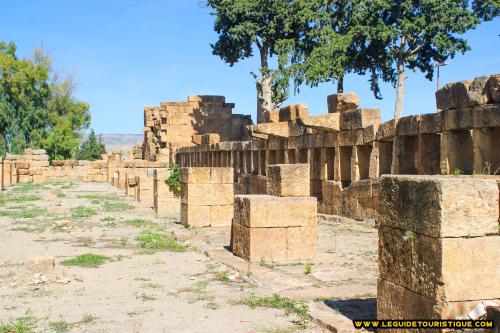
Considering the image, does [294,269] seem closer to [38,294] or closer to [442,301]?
[38,294]

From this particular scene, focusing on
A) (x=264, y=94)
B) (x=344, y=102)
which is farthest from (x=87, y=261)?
(x=264, y=94)

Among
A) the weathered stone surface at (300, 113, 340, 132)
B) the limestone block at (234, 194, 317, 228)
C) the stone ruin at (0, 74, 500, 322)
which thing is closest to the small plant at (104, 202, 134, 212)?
the stone ruin at (0, 74, 500, 322)

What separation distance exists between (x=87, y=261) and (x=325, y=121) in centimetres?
814

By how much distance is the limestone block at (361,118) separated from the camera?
14597 millimetres

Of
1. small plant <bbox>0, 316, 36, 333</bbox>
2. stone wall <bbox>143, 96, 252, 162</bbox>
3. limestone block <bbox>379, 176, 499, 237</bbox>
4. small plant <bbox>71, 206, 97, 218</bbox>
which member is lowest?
small plant <bbox>0, 316, 36, 333</bbox>

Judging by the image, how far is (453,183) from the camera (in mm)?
4492

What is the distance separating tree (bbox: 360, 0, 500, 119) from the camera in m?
32.8

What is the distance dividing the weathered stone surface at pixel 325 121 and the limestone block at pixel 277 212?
6.28 metres

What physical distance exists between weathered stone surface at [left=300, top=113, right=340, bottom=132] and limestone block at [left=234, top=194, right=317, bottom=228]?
628 cm

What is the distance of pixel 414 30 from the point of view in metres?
33.1

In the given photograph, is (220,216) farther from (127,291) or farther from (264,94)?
(264,94)

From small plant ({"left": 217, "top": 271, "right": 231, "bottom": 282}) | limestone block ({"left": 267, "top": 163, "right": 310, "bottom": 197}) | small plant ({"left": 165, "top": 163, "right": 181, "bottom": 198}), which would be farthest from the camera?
small plant ({"left": 165, "top": 163, "right": 181, "bottom": 198})

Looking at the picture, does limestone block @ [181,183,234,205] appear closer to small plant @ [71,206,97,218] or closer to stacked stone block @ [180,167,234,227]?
stacked stone block @ [180,167,234,227]

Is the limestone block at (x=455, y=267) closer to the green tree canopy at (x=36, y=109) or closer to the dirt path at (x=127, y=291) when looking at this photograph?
the dirt path at (x=127, y=291)
